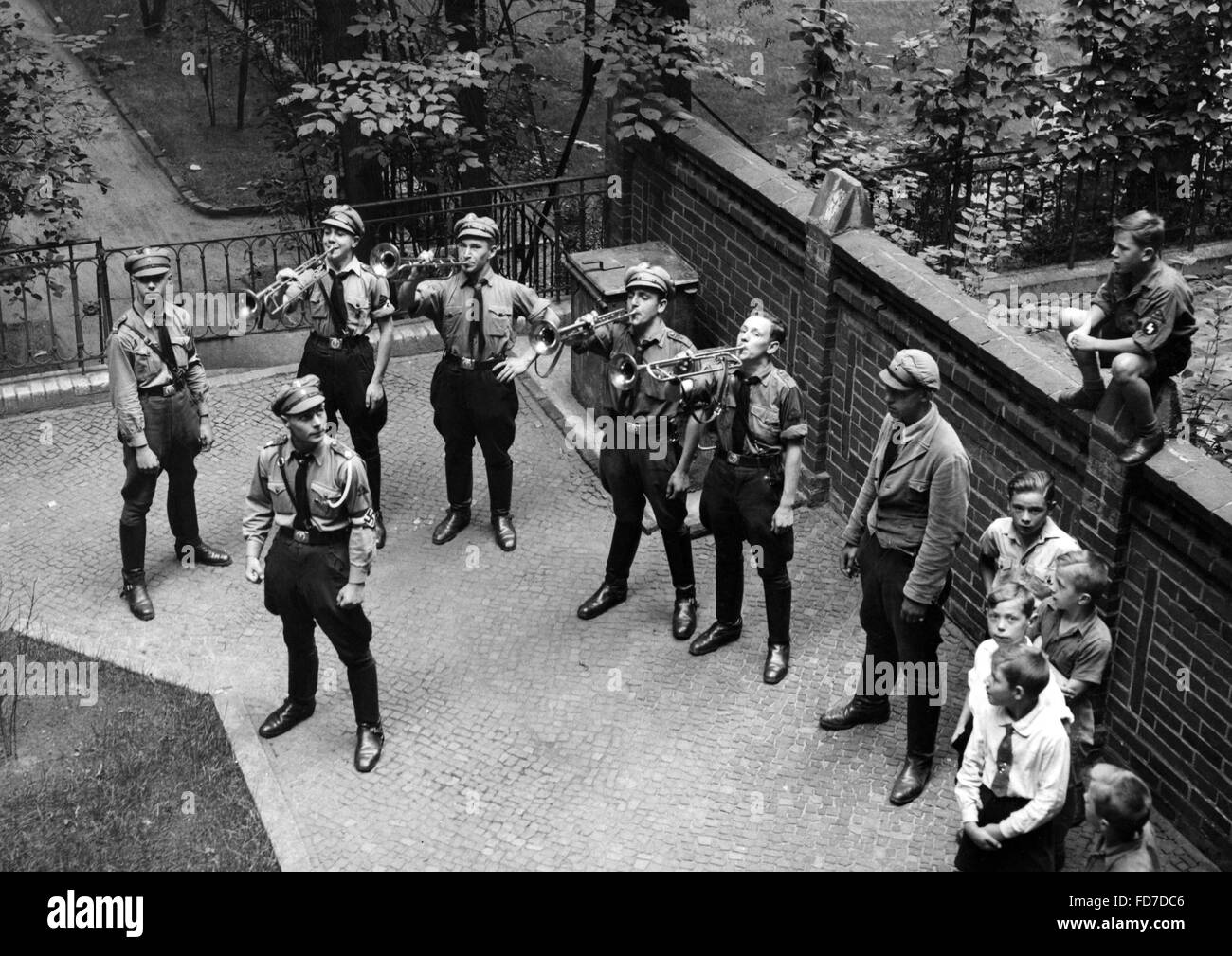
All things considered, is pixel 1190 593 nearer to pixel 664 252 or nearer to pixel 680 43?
pixel 664 252

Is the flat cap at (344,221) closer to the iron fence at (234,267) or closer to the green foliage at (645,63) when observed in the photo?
the iron fence at (234,267)

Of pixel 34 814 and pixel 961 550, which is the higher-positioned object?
pixel 961 550

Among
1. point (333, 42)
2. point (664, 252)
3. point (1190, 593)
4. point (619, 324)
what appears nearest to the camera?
point (1190, 593)

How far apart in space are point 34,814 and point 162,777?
0.68m

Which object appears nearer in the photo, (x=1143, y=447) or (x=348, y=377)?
(x=1143, y=447)

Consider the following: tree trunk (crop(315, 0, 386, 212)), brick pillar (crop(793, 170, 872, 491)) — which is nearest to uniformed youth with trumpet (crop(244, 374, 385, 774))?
brick pillar (crop(793, 170, 872, 491))

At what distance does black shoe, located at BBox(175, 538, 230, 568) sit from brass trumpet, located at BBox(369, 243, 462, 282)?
208cm

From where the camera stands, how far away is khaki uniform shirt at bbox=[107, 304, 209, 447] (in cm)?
1037

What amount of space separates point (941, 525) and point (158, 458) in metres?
4.92

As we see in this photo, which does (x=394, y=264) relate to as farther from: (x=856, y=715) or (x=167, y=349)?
(x=856, y=715)

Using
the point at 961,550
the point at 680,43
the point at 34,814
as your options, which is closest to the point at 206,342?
the point at 680,43

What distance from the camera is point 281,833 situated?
29.2ft

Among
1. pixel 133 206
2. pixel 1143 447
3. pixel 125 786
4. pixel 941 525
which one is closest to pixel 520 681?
pixel 125 786

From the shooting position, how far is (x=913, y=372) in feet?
28.0
